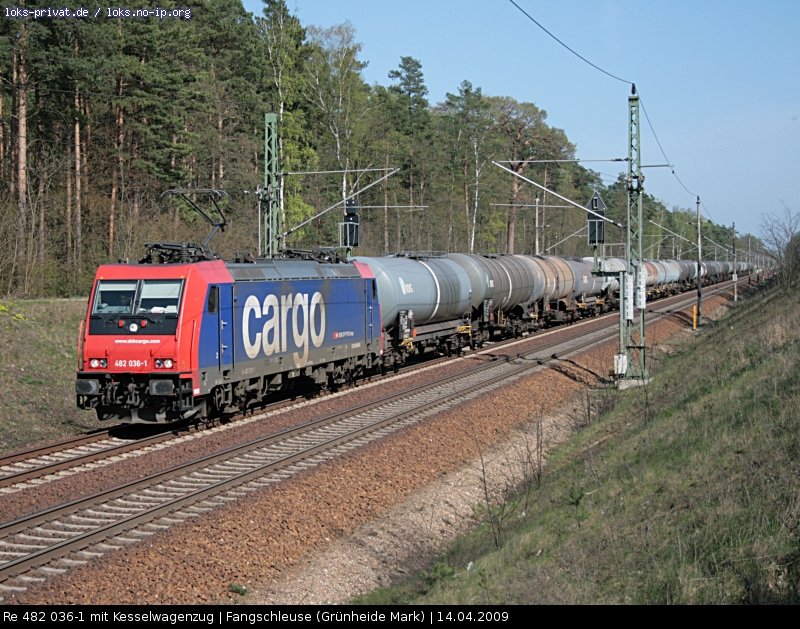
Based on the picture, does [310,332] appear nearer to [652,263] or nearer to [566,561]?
[566,561]

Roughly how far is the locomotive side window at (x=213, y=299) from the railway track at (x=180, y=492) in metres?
2.58

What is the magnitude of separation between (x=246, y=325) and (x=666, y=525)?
10.9 m

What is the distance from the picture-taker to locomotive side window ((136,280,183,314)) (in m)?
16.1

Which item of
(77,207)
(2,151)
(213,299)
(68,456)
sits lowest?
(68,456)

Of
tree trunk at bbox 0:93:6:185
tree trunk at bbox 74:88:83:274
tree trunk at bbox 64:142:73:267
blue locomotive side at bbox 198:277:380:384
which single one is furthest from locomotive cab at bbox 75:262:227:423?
tree trunk at bbox 0:93:6:185

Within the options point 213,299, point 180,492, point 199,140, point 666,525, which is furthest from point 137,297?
point 199,140

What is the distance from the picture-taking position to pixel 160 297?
16203mm

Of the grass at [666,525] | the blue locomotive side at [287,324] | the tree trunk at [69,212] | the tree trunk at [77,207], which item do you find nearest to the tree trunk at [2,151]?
the tree trunk at [69,212]

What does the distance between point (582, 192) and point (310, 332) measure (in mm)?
101353

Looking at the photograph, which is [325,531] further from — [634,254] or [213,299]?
[634,254]

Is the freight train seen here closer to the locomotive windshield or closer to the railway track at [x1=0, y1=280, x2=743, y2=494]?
the locomotive windshield

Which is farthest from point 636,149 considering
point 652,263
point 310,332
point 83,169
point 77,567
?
point 652,263

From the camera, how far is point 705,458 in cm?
1073

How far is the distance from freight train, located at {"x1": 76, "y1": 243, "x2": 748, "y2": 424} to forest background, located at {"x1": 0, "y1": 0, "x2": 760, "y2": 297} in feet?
16.7
